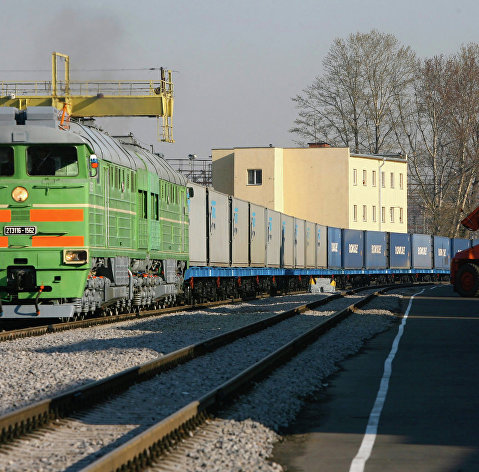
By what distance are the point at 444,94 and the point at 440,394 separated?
62833 mm

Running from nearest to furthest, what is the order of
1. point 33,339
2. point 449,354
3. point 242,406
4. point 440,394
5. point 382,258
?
point 242,406 < point 440,394 < point 449,354 < point 33,339 < point 382,258

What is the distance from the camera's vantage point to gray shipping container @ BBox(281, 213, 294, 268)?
136ft

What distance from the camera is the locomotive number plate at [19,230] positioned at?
1717cm

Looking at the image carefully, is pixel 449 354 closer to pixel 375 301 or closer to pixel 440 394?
pixel 440 394

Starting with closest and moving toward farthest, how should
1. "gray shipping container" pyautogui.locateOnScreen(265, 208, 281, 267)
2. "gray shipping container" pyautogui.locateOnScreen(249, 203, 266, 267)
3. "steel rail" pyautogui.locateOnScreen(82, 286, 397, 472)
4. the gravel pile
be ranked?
"steel rail" pyautogui.locateOnScreen(82, 286, 397, 472), the gravel pile, "gray shipping container" pyautogui.locateOnScreen(249, 203, 266, 267), "gray shipping container" pyautogui.locateOnScreen(265, 208, 281, 267)

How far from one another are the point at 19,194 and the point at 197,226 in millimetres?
11386

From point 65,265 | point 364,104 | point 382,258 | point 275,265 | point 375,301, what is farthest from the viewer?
point 364,104

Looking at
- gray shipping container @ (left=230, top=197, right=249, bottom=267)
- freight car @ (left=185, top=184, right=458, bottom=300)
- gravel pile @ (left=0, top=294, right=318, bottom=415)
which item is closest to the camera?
gravel pile @ (left=0, top=294, right=318, bottom=415)

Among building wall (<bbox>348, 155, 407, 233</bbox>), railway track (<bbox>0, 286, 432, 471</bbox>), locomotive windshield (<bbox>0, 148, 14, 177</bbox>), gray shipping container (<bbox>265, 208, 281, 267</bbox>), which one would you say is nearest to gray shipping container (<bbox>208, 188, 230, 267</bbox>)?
gray shipping container (<bbox>265, 208, 281, 267</bbox>)

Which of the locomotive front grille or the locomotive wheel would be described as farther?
the locomotive wheel

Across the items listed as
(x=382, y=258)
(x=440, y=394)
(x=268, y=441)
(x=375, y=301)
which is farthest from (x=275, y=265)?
(x=268, y=441)

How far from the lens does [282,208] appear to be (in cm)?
7362

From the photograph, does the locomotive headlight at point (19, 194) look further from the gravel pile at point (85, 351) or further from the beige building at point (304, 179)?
the beige building at point (304, 179)

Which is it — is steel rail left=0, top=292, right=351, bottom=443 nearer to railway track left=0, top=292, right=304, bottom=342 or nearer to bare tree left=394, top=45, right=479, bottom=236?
railway track left=0, top=292, right=304, bottom=342
